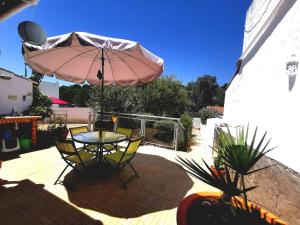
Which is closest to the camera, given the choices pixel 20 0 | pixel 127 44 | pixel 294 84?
pixel 294 84

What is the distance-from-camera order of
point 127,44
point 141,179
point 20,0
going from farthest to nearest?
point 141,179 < point 127,44 < point 20,0

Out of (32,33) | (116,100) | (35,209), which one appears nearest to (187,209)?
(35,209)

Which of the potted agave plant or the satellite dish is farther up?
the satellite dish

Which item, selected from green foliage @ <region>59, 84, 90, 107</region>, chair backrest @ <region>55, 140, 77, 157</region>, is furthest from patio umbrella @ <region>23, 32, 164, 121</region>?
green foliage @ <region>59, 84, 90, 107</region>

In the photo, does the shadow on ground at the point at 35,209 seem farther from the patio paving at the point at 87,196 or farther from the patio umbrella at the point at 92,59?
the patio umbrella at the point at 92,59

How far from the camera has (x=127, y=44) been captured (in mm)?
2631

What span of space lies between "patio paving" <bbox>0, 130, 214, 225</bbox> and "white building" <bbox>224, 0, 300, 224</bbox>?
4.32ft

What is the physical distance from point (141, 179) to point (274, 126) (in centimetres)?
245

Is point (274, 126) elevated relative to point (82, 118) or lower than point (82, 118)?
elevated

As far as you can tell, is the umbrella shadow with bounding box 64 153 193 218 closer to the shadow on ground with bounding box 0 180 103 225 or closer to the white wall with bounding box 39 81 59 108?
the shadow on ground with bounding box 0 180 103 225

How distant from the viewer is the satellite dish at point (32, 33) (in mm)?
2717

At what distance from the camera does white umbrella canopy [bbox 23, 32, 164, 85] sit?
8.34 ft

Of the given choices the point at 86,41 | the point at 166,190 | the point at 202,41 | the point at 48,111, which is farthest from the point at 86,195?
the point at 202,41

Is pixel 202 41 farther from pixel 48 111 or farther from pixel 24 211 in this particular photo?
pixel 24 211
